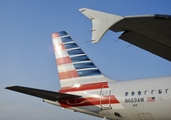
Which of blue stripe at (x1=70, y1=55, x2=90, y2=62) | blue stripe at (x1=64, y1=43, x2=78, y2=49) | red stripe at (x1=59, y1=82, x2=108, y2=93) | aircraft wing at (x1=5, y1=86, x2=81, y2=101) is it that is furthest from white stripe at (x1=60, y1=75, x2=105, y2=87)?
blue stripe at (x1=64, y1=43, x2=78, y2=49)

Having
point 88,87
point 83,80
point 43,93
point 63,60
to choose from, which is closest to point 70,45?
point 63,60

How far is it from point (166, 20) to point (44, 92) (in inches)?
376

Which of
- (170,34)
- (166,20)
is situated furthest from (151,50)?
(166,20)

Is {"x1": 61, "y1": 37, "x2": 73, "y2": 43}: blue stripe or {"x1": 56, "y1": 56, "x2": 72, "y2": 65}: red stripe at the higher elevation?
{"x1": 61, "y1": 37, "x2": 73, "y2": 43}: blue stripe

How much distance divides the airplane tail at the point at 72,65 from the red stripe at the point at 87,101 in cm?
157

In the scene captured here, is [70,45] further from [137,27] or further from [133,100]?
[137,27]

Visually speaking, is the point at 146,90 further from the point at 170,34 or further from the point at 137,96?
the point at 170,34

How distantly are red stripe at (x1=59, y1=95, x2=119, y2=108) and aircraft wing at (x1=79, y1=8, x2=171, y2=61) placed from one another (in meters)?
5.68

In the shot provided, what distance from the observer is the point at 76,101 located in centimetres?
1631

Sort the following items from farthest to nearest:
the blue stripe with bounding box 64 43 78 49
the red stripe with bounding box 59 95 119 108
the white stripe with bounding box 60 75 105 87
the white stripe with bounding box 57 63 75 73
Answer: the blue stripe with bounding box 64 43 78 49 < the white stripe with bounding box 57 63 75 73 < the white stripe with bounding box 60 75 105 87 < the red stripe with bounding box 59 95 119 108

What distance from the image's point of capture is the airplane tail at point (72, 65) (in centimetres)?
1778

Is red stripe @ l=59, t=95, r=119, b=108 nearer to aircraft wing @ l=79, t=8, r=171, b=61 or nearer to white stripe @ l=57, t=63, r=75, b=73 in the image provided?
white stripe @ l=57, t=63, r=75, b=73

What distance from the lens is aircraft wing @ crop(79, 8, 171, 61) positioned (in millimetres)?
7266

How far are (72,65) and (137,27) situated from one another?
11193 mm
